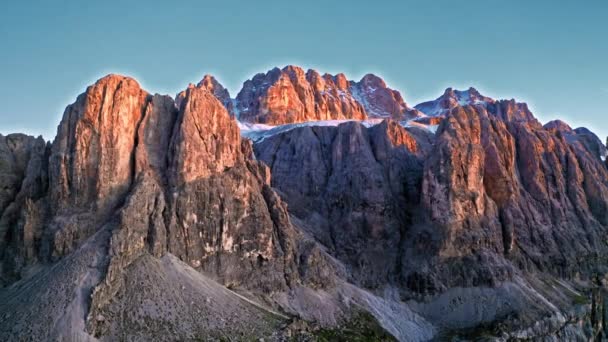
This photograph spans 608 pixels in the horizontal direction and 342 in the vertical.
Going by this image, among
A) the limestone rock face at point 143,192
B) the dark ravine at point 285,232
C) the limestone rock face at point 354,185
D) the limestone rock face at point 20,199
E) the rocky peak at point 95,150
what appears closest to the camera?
the dark ravine at point 285,232

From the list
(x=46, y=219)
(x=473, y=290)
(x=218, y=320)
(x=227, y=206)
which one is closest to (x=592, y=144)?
(x=473, y=290)

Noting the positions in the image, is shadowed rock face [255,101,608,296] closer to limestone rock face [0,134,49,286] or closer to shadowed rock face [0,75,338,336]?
shadowed rock face [0,75,338,336]

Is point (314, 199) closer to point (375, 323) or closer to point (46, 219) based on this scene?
point (375, 323)

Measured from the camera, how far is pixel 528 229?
138 metres

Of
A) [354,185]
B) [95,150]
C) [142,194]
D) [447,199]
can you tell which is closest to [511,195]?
[447,199]

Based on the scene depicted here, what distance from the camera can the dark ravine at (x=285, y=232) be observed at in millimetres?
82375

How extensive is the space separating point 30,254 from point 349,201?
7260cm

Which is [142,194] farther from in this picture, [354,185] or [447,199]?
[447,199]

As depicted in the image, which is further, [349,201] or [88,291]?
[349,201]

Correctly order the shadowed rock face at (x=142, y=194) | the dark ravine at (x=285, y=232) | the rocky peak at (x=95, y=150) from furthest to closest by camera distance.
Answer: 1. the rocky peak at (x=95, y=150)
2. the shadowed rock face at (x=142, y=194)
3. the dark ravine at (x=285, y=232)

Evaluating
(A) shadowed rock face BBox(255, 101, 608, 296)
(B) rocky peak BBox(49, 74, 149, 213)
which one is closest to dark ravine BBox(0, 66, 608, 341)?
(B) rocky peak BBox(49, 74, 149, 213)

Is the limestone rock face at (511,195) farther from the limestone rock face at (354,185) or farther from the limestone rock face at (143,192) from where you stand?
the limestone rock face at (143,192)

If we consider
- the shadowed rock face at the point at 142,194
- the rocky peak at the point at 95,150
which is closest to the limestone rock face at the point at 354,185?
the shadowed rock face at the point at 142,194

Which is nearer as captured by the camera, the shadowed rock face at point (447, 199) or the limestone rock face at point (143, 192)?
the limestone rock face at point (143, 192)
